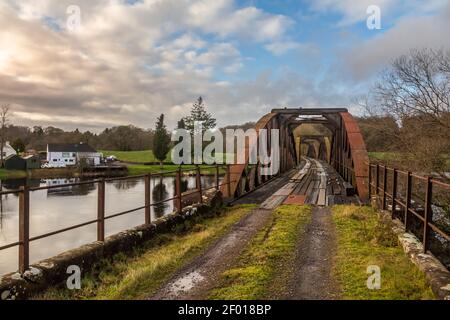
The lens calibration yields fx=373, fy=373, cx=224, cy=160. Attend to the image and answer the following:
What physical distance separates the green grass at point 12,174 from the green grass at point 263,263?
57647 mm

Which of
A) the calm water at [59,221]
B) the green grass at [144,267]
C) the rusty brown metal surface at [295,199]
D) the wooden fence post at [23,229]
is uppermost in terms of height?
the wooden fence post at [23,229]

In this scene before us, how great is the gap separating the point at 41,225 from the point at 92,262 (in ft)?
57.2

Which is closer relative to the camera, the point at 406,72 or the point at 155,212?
the point at 406,72

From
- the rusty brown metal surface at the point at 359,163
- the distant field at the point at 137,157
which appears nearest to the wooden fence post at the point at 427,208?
the rusty brown metal surface at the point at 359,163

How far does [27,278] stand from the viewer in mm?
4090

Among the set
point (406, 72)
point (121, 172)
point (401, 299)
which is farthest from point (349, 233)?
point (121, 172)

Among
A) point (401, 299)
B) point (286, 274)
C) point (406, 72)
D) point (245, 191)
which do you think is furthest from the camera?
point (406, 72)

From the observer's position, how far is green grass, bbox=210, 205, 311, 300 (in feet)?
13.5

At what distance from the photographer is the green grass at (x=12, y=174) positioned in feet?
183

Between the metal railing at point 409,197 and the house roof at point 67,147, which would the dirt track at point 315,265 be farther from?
the house roof at point 67,147

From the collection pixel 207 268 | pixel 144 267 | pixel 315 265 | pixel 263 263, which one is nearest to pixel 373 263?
pixel 315 265

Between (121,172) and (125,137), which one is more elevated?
(125,137)
